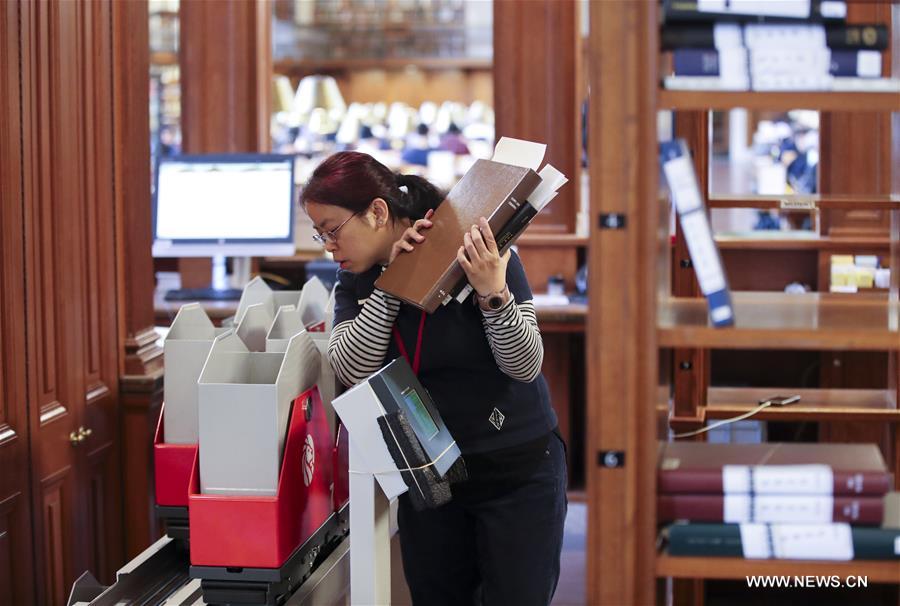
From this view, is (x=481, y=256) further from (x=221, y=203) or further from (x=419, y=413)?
(x=221, y=203)

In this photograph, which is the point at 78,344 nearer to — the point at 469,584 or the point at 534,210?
the point at 469,584

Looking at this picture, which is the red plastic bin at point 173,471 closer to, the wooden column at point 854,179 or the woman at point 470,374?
the woman at point 470,374

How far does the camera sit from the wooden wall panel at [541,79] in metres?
5.20

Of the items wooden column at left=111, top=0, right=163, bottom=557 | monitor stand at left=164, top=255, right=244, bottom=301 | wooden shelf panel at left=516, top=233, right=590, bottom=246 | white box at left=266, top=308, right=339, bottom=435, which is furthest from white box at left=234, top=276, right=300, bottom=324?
wooden shelf panel at left=516, top=233, right=590, bottom=246

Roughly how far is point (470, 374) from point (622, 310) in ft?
2.09

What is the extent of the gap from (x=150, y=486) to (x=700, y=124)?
1.74 metres

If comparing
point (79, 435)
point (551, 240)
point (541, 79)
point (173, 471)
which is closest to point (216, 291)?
point (551, 240)

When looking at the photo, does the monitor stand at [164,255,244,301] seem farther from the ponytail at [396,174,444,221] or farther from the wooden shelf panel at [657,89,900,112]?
the wooden shelf panel at [657,89,900,112]

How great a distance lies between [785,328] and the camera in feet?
4.90

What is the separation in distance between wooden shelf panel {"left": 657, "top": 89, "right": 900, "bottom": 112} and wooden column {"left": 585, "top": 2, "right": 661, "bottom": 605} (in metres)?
0.07

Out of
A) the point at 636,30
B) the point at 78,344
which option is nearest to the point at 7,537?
the point at 78,344

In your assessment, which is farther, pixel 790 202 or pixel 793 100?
pixel 790 202

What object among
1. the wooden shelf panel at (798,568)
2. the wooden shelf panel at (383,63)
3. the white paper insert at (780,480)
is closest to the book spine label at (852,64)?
the white paper insert at (780,480)

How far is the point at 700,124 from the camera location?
116 inches
